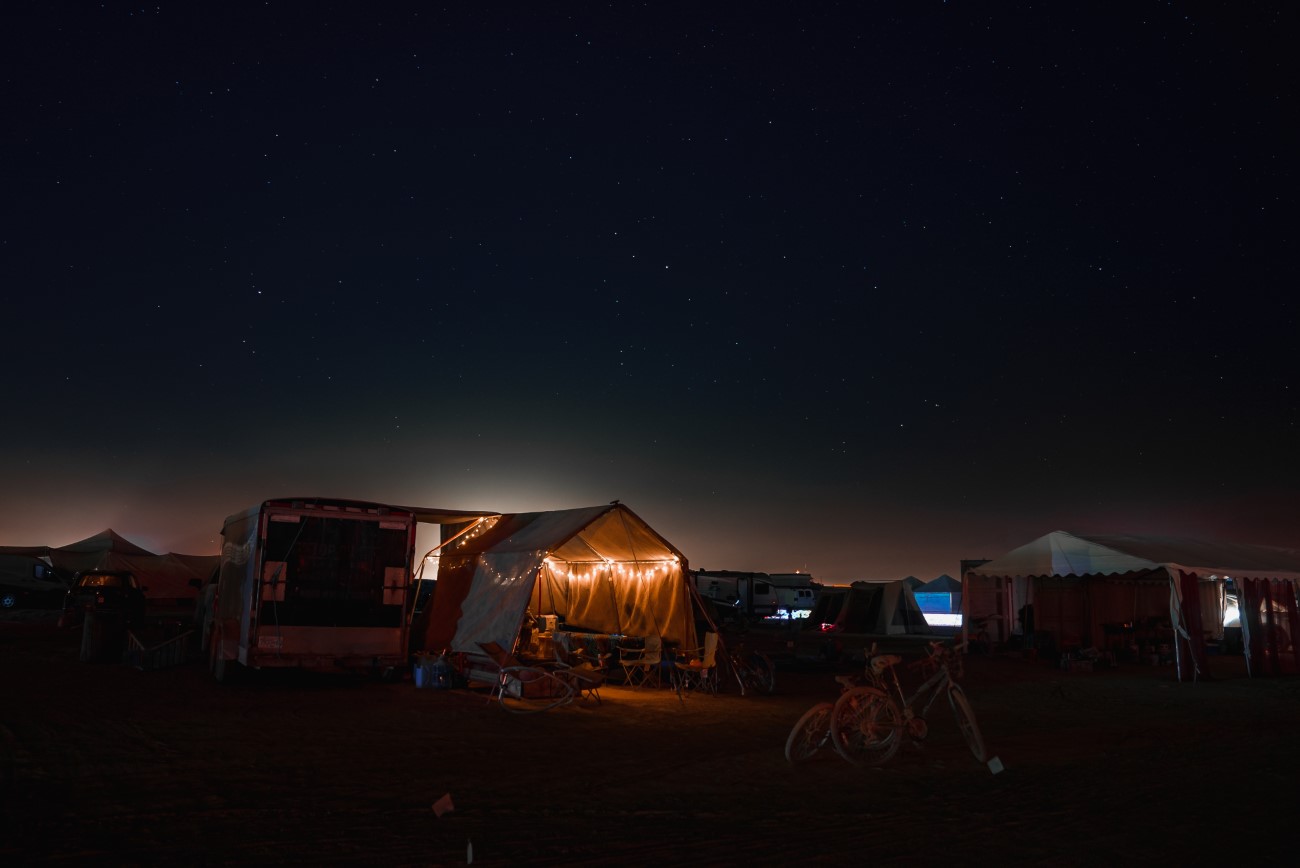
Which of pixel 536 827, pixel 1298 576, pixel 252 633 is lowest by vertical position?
pixel 536 827

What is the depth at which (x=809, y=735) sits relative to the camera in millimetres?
7609

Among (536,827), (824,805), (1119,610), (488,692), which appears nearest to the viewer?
(536,827)

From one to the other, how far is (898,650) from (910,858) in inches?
788

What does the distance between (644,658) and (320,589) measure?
4.85m

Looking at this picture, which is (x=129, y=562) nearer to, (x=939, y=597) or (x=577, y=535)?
(x=577, y=535)

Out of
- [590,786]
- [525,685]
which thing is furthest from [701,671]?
[590,786]

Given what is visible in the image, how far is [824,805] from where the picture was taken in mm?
6148

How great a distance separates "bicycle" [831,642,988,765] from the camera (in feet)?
24.6

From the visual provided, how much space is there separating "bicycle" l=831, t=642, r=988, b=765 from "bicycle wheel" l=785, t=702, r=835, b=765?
11 centimetres

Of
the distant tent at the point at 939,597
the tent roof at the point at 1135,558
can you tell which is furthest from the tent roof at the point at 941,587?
the tent roof at the point at 1135,558

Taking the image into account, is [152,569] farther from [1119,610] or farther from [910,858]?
[910,858]

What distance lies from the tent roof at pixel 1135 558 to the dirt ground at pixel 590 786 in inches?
242

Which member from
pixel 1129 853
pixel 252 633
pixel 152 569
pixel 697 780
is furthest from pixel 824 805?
pixel 152 569

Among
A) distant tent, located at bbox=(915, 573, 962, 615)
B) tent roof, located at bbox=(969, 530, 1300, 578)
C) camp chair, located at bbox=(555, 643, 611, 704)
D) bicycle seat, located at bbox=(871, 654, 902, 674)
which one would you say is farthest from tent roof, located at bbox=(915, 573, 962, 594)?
bicycle seat, located at bbox=(871, 654, 902, 674)
